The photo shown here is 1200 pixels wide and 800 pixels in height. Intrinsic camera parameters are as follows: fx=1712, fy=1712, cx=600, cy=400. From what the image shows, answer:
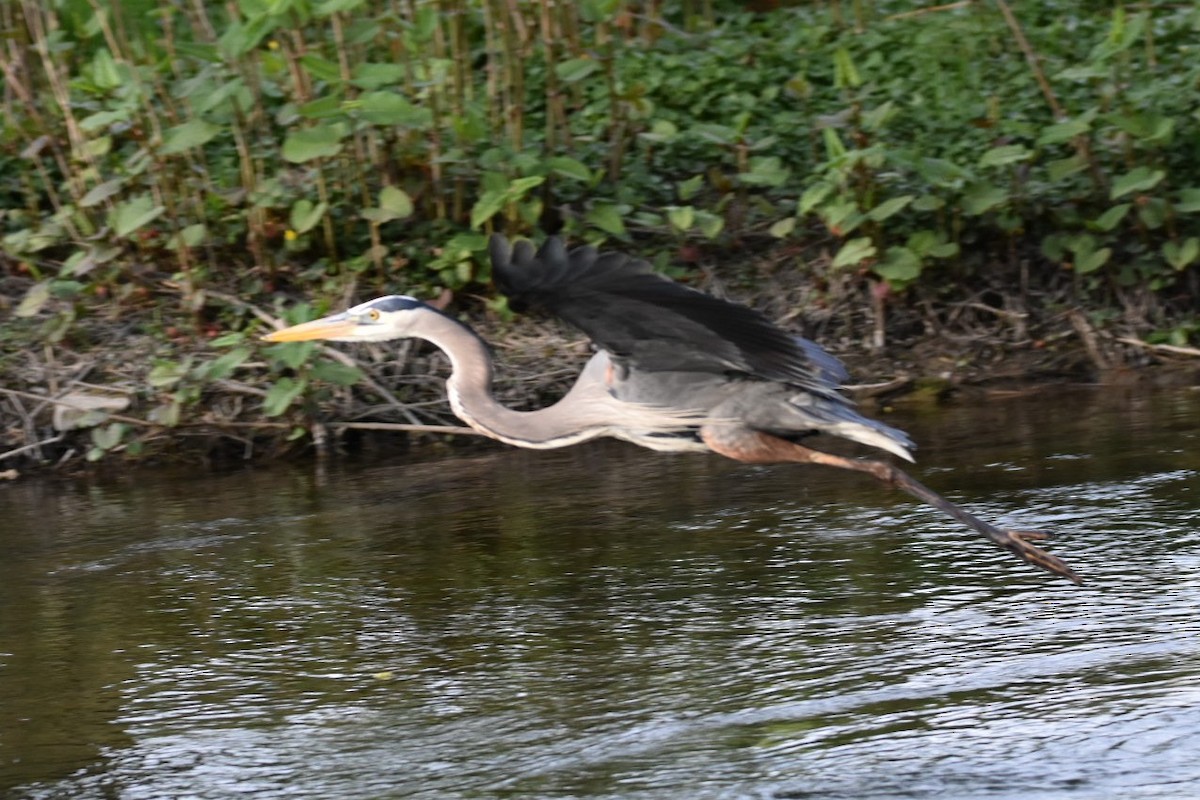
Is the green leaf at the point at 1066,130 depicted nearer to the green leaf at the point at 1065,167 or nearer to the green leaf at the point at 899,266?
the green leaf at the point at 1065,167

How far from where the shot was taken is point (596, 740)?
3.79 m

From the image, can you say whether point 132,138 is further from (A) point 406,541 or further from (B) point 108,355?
(A) point 406,541

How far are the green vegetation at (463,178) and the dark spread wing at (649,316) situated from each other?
7.11 ft

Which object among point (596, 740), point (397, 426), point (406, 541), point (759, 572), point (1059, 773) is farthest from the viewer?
point (397, 426)

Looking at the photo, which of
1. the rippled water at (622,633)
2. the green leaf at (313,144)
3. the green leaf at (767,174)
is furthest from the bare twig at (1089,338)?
the green leaf at (313,144)

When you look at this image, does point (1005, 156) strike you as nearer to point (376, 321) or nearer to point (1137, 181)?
point (1137, 181)

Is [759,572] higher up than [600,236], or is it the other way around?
[600,236]

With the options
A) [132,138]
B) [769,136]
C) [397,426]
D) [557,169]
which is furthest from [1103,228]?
[132,138]

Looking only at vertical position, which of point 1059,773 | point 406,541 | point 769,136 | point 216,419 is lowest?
point 1059,773

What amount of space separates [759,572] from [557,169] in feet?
9.08

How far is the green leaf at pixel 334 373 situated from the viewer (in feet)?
22.7

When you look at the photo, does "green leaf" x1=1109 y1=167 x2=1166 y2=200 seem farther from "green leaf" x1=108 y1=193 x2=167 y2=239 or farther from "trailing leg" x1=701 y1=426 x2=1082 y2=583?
"green leaf" x1=108 y1=193 x2=167 y2=239

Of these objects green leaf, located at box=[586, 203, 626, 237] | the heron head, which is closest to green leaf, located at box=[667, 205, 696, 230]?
green leaf, located at box=[586, 203, 626, 237]

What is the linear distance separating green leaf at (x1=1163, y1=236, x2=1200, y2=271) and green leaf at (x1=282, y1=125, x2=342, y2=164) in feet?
12.2
